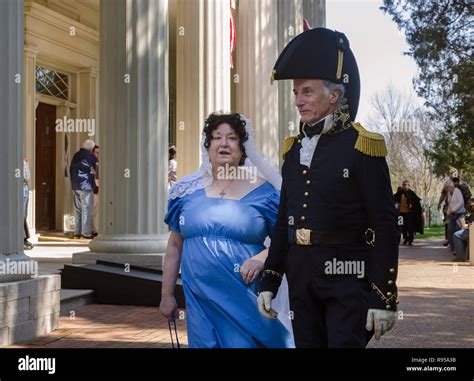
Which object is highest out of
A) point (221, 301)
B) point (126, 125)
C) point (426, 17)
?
point (426, 17)

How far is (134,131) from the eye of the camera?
1045 cm

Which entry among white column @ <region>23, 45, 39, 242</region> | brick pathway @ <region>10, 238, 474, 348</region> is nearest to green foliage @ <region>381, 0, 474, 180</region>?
brick pathway @ <region>10, 238, 474, 348</region>

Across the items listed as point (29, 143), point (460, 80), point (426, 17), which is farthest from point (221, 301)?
point (460, 80)

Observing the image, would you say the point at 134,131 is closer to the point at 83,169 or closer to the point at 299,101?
the point at 83,169

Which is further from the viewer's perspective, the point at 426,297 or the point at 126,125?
the point at 426,297

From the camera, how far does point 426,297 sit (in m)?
11.6

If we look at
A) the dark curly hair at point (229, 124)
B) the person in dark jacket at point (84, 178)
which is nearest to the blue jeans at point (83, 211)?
the person in dark jacket at point (84, 178)

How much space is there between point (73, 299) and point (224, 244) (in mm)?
5096

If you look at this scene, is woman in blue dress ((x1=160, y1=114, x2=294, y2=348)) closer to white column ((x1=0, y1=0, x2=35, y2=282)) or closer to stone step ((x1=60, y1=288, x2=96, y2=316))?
white column ((x1=0, y1=0, x2=35, y2=282))

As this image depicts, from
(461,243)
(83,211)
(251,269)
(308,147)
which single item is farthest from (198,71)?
(461,243)

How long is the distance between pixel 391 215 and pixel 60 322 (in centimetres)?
549

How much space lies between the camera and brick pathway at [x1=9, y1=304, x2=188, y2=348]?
23.7 ft

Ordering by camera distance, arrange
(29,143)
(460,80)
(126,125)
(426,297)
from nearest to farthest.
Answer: (126,125)
(426,297)
(29,143)
(460,80)

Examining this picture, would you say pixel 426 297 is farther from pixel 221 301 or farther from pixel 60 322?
pixel 221 301
